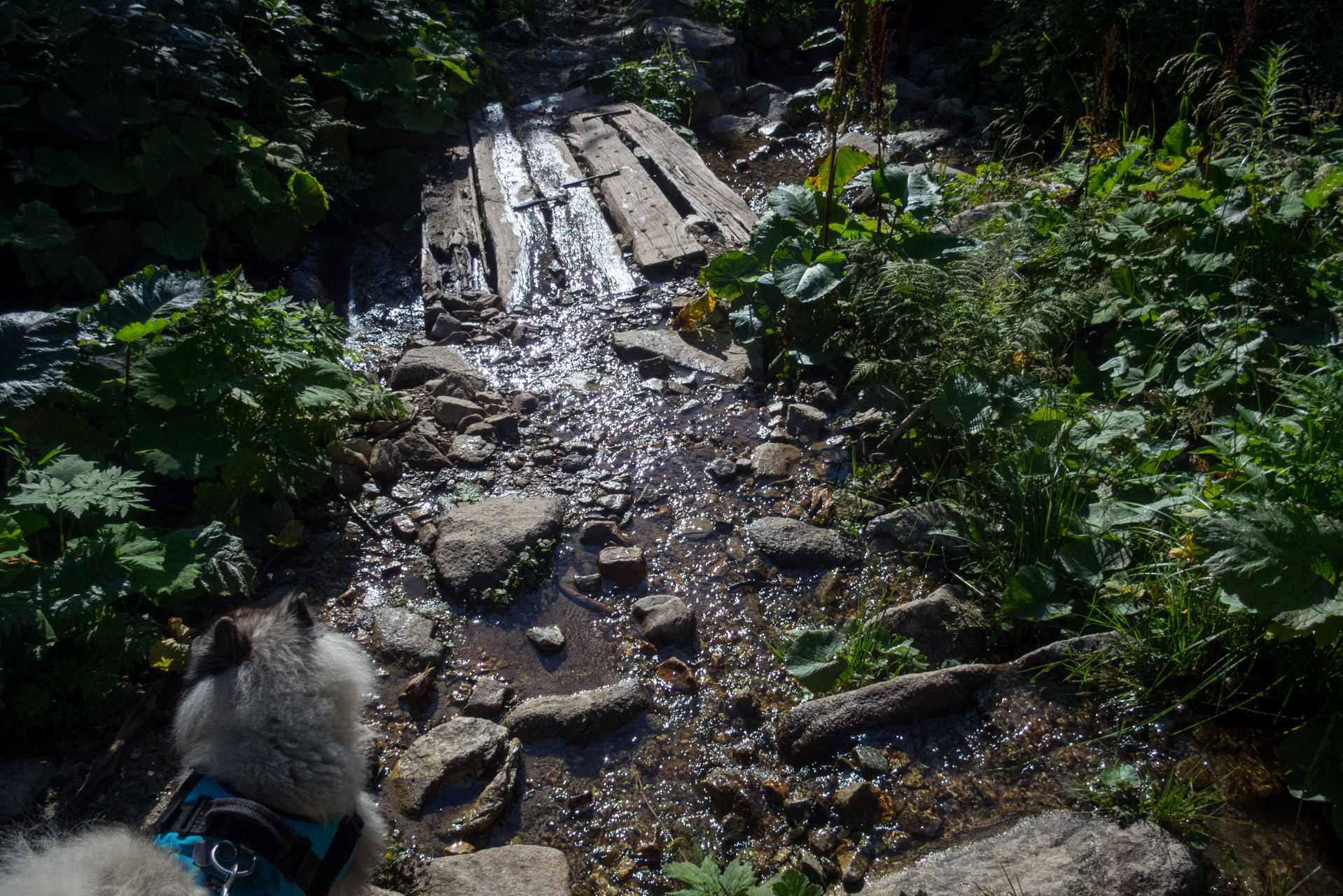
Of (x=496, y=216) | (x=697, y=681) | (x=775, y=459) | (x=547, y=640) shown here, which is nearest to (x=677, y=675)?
(x=697, y=681)

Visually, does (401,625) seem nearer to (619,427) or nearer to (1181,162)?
(619,427)

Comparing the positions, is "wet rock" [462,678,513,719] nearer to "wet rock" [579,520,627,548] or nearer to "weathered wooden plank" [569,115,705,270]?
"wet rock" [579,520,627,548]

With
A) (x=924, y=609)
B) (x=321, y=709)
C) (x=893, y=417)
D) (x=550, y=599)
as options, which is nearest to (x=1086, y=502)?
(x=924, y=609)

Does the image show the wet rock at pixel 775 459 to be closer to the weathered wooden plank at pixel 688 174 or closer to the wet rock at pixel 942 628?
the wet rock at pixel 942 628

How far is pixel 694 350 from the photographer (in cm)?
527

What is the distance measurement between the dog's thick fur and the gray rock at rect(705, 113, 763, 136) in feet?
25.1

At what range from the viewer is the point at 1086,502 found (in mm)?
3000

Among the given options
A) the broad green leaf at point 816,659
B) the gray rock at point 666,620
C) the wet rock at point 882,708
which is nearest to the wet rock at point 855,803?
the wet rock at point 882,708

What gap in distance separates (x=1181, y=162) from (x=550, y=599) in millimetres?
4358

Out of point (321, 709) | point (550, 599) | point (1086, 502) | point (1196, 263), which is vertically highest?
point (1196, 263)

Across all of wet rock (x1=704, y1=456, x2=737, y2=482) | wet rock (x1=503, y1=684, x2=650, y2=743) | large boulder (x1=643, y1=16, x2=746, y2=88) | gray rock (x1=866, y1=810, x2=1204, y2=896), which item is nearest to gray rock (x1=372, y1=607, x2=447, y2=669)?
wet rock (x1=503, y1=684, x2=650, y2=743)

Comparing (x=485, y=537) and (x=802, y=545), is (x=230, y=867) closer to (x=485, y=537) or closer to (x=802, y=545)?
(x=485, y=537)

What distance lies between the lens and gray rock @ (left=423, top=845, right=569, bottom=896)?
2369 mm

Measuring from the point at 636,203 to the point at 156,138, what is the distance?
143 inches
